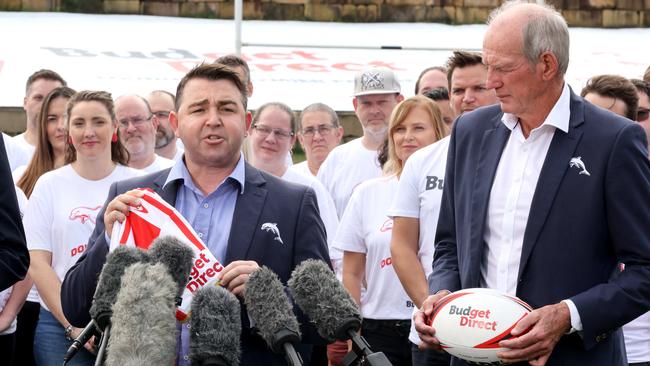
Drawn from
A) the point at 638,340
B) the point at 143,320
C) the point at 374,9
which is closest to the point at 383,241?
the point at 638,340

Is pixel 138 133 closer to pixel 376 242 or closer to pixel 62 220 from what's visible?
pixel 62 220

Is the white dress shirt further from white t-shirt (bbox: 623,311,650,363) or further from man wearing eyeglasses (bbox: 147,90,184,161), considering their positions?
man wearing eyeglasses (bbox: 147,90,184,161)

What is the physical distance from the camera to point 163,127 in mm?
8992

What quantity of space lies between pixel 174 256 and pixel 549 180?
1372 millimetres

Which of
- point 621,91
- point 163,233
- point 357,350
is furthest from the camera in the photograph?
point 621,91

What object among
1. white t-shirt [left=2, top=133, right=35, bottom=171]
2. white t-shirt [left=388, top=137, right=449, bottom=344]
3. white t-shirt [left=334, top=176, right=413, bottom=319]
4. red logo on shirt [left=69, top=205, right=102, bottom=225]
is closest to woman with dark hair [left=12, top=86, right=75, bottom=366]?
white t-shirt [left=2, top=133, right=35, bottom=171]

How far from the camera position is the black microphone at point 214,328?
11.6ft

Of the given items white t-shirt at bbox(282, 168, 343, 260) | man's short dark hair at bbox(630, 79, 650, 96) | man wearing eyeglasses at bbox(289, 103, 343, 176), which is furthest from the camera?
man wearing eyeglasses at bbox(289, 103, 343, 176)

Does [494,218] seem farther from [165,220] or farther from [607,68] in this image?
[607,68]

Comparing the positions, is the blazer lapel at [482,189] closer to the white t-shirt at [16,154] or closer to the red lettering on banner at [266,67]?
the white t-shirt at [16,154]

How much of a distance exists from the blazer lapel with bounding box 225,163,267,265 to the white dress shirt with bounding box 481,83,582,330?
2.78ft

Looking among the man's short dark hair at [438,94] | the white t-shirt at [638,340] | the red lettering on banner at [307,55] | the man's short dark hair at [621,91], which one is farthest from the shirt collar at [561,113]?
the red lettering on banner at [307,55]

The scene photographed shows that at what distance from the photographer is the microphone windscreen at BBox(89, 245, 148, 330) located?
12.0ft

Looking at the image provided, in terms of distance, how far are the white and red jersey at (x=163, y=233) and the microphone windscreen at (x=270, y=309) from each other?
395 mm
